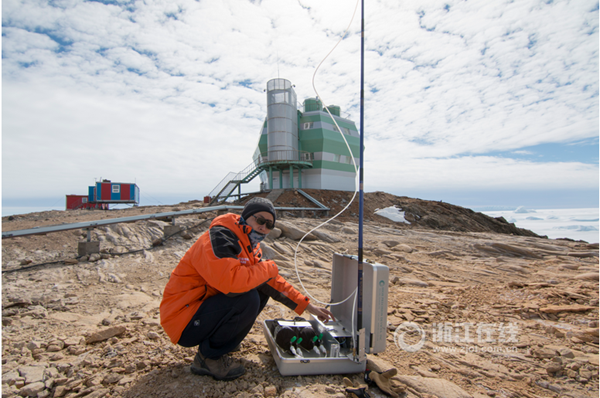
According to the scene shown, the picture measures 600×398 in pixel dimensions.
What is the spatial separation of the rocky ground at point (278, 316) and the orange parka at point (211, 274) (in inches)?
20.8

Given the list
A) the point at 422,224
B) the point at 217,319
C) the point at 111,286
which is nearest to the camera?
the point at 217,319

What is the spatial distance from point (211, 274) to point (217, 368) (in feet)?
2.50

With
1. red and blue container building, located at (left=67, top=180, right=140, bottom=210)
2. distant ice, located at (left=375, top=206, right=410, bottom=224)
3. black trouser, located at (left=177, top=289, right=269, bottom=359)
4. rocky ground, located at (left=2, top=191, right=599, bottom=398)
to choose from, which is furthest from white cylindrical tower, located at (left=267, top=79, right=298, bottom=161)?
black trouser, located at (left=177, top=289, right=269, bottom=359)

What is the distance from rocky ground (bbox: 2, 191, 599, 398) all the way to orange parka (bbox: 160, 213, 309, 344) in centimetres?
53

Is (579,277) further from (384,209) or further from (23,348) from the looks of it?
(384,209)

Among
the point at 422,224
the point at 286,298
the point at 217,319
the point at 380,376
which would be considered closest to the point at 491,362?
the point at 380,376

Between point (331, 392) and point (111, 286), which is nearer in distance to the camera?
point (331, 392)

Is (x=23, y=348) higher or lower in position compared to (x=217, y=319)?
lower

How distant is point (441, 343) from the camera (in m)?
3.20

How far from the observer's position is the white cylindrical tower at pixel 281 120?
76.7ft

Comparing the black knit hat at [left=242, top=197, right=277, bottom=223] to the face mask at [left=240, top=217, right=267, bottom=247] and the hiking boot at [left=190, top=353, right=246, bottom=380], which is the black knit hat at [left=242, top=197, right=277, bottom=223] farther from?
the hiking boot at [left=190, top=353, right=246, bottom=380]

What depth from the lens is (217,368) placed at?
217 cm

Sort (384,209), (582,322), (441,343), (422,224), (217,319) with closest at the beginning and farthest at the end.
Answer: (217,319) < (441,343) < (582,322) < (422,224) < (384,209)

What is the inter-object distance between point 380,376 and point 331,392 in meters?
0.48
